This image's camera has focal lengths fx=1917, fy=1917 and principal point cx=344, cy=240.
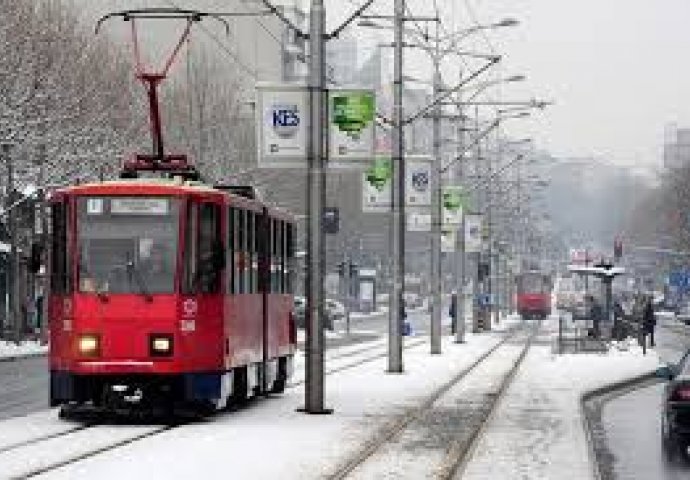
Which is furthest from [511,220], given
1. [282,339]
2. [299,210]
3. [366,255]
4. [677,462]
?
[677,462]

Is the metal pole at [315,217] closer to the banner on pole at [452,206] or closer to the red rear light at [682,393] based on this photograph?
the red rear light at [682,393]

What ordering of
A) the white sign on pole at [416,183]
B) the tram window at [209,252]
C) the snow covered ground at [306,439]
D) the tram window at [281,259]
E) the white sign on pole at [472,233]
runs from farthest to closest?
1. the white sign on pole at [472,233]
2. the white sign on pole at [416,183]
3. the tram window at [281,259]
4. the tram window at [209,252]
5. the snow covered ground at [306,439]

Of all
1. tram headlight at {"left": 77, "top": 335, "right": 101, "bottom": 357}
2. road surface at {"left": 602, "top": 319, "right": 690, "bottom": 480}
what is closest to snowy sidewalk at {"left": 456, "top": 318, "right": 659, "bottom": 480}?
road surface at {"left": 602, "top": 319, "right": 690, "bottom": 480}

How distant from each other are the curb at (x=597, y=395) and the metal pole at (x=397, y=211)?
5197 millimetres

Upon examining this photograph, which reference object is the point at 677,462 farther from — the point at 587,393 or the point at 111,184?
the point at 587,393

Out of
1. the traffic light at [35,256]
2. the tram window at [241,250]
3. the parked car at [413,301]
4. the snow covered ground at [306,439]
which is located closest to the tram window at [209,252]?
the tram window at [241,250]

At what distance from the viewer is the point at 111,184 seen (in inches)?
977

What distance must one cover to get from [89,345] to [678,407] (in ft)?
26.0

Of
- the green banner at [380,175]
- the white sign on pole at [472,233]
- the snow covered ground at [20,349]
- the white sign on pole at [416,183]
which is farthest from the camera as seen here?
the white sign on pole at [472,233]

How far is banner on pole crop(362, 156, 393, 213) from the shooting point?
4131 cm

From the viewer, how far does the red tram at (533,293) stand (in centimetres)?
12444

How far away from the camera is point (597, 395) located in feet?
117

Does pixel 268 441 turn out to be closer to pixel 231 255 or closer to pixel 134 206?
pixel 134 206

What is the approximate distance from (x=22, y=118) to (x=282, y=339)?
2327cm
